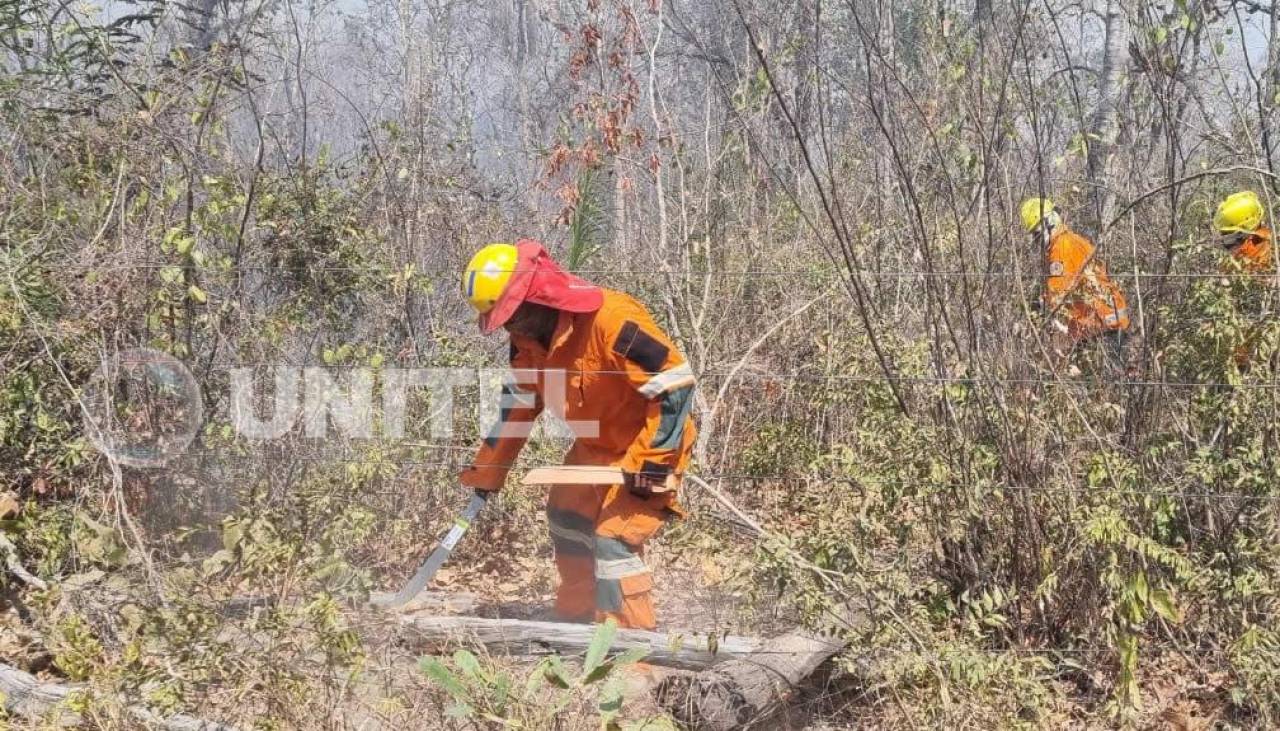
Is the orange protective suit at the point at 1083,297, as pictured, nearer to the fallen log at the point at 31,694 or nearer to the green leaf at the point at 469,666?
the green leaf at the point at 469,666

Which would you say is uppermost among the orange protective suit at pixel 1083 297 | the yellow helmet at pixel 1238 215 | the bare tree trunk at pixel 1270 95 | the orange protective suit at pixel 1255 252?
the bare tree trunk at pixel 1270 95

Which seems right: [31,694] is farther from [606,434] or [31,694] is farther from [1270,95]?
[1270,95]

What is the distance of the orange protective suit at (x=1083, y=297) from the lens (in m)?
3.87

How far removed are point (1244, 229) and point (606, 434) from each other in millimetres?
2652

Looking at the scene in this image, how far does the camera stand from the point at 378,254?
19.2 ft

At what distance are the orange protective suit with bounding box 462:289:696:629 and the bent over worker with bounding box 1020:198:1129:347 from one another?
1308 mm

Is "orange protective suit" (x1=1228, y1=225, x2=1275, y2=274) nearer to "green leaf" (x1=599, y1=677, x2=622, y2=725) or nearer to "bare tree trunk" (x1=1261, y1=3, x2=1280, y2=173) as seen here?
"bare tree trunk" (x1=1261, y1=3, x2=1280, y2=173)

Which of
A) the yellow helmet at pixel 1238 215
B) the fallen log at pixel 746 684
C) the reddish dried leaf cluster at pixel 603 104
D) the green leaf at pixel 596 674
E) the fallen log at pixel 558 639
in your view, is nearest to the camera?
the green leaf at pixel 596 674

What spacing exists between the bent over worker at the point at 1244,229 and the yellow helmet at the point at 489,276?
2.55m

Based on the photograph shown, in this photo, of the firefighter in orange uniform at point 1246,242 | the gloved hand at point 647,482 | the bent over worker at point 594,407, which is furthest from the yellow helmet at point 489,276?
the firefighter in orange uniform at point 1246,242

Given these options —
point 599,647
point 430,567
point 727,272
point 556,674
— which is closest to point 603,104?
point 727,272

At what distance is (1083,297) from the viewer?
3977mm

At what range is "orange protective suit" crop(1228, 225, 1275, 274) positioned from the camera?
3916 mm

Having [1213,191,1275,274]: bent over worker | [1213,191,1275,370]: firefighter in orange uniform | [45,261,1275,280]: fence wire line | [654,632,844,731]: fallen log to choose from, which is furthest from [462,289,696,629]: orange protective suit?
[1213,191,1275,274]: bent over worker
